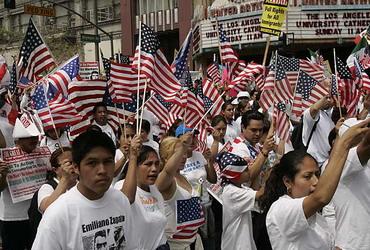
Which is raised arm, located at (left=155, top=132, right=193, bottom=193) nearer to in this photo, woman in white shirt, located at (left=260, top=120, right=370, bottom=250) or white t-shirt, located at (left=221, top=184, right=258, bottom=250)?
white t-shirt, located at (left=221, top=184, right=258, bottom=250)

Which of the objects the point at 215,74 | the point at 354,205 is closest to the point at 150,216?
the point at 354,205

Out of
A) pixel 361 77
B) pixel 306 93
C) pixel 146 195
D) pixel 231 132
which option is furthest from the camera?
pixel 231 132

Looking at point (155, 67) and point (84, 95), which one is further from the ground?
point (155, 67)

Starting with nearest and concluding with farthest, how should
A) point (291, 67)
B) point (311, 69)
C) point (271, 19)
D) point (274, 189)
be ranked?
1. point (274, 189)
2. point (311, 69)
3. point (291, 67)
4. point (271, 19)

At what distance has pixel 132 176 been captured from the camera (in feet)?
13.6

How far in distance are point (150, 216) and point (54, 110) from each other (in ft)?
6.16

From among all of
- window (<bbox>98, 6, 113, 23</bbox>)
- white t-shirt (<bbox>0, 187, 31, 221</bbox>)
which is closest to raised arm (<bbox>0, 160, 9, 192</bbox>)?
white t-shirt (<bbox>0, 187, 31, 221</bbox>)

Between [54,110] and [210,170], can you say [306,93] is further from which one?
[54,110]

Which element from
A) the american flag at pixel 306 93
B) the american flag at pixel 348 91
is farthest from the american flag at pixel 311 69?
the american flag at pixel 306 93

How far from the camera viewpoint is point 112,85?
19.4 ft

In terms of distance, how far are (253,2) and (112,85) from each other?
23543 millimetres

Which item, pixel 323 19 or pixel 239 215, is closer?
pixel 239 215

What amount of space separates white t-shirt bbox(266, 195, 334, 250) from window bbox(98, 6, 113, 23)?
132 ft

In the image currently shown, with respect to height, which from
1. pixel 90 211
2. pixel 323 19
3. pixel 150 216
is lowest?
pixel 150 216
